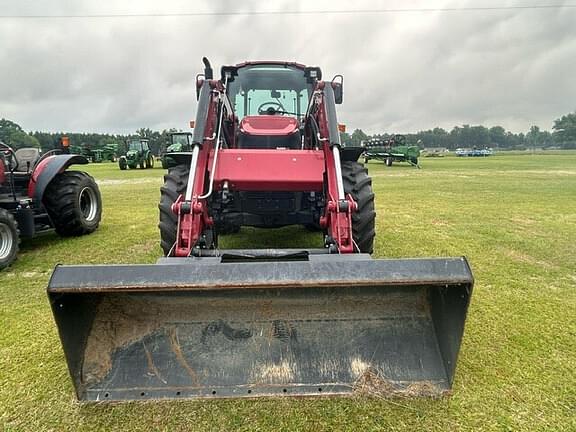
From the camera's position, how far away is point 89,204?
646 cm

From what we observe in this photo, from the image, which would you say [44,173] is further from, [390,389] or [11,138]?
[11,138]

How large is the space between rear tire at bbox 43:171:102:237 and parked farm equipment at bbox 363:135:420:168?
68.8ft

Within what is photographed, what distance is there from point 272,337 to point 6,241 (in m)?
3.61

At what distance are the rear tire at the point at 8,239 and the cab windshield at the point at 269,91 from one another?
9.15 feet

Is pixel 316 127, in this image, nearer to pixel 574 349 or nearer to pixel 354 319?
pixel 354 319

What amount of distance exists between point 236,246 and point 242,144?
133cm

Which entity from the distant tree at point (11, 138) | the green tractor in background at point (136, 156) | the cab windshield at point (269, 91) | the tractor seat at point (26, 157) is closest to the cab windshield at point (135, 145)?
the green tractor in background at point (136, 156)

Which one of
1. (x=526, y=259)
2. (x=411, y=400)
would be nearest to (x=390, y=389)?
(x=411, y=400)

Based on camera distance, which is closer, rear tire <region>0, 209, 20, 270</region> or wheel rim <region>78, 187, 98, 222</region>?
rear tire <region>0, 209, 20, 270</region>

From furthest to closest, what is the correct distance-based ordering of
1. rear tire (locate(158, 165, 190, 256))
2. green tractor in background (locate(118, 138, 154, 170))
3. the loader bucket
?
green tractor in background (locate(118, 138, 154, 170)), rear tire (locate(158, 165, 190, 256)), the loader bucket

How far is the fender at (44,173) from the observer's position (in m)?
5.31

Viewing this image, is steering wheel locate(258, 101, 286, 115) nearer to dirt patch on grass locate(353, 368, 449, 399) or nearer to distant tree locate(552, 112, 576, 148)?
dirt patch on grass locate(353, 368, 449, 399)

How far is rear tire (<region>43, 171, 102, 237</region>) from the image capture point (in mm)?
5625

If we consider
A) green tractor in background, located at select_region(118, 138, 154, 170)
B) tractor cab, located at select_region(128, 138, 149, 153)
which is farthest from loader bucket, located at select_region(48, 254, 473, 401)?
tractor cab, located at select_region(128, 138, 149, 153)
